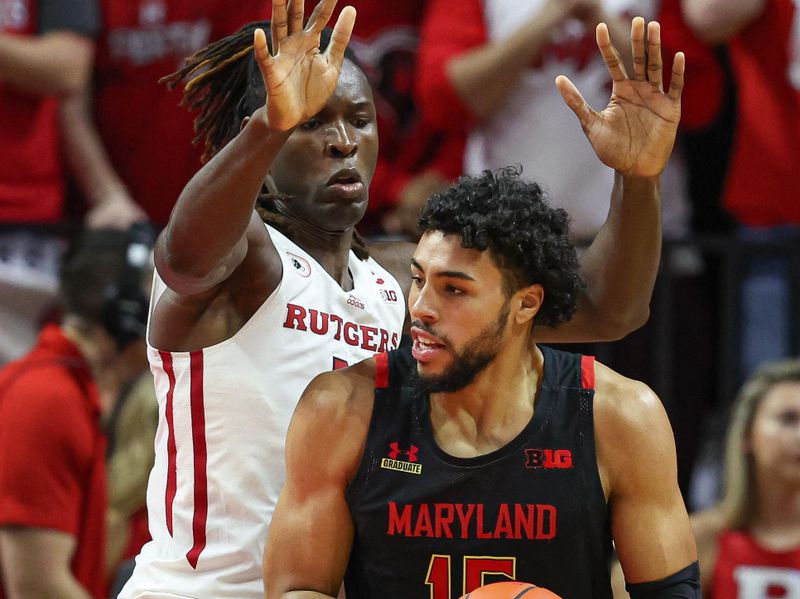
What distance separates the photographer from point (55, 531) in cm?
504

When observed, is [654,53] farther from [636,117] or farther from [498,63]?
[498,63]

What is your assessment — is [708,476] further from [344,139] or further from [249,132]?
[249,132]

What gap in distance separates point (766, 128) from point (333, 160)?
2891 millimetres

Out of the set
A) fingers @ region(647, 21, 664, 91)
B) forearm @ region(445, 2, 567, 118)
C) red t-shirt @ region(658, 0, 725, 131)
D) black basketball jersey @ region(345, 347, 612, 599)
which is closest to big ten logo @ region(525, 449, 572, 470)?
black basketball jersey @ region(345, 347, 612, 599)

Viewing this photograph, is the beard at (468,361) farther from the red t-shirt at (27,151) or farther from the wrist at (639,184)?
the red t-shirt at (27,151)

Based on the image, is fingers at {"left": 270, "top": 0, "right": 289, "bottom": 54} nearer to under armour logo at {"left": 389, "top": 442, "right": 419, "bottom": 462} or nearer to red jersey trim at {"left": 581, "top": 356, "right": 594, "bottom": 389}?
under armour logo at {"left": 389, "top": 442, "right": 419, "bottom": 462}

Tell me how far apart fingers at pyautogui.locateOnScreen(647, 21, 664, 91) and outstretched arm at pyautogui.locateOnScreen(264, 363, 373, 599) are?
1052 mm

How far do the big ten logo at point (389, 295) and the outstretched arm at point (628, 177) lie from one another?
399 millimetres

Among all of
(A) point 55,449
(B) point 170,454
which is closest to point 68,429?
(A) point 55,449

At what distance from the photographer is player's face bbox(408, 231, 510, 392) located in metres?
3.34

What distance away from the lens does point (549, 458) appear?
3357mm

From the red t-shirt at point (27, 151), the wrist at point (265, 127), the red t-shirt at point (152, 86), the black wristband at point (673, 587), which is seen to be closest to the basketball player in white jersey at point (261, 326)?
the wrist at point (265, 127)

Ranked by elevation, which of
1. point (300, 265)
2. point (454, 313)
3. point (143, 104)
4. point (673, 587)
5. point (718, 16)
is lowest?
point (673, 587)

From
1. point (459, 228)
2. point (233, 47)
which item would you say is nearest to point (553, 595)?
point (459, 228)
